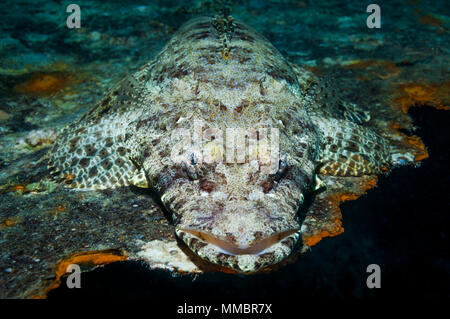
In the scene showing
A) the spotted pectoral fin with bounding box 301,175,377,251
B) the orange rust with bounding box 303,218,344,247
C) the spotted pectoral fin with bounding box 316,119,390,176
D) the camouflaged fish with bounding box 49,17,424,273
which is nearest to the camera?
the camouflaged fish with bounding box 49,17,424,273

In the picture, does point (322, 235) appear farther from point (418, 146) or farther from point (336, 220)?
point (418, 146)

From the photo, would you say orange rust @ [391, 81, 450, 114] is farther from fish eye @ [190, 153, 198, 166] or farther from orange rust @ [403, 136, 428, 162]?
fish eye @ [190, 153, 198, 166]

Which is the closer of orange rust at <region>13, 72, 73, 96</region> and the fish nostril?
the fish nostril

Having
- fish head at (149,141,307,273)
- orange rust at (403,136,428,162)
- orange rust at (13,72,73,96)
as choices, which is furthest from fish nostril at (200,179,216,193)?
orange rust at (13,72,73,96)

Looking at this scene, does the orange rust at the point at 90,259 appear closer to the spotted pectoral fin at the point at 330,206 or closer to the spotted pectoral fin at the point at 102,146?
the spotted pectoral fin at the point at 102,146

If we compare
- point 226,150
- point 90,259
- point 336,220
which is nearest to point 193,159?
point 226,150

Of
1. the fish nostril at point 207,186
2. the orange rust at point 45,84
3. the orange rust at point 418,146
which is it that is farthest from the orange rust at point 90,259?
the orange rust at point 45,84

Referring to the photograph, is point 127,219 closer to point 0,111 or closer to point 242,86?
point 242,86
